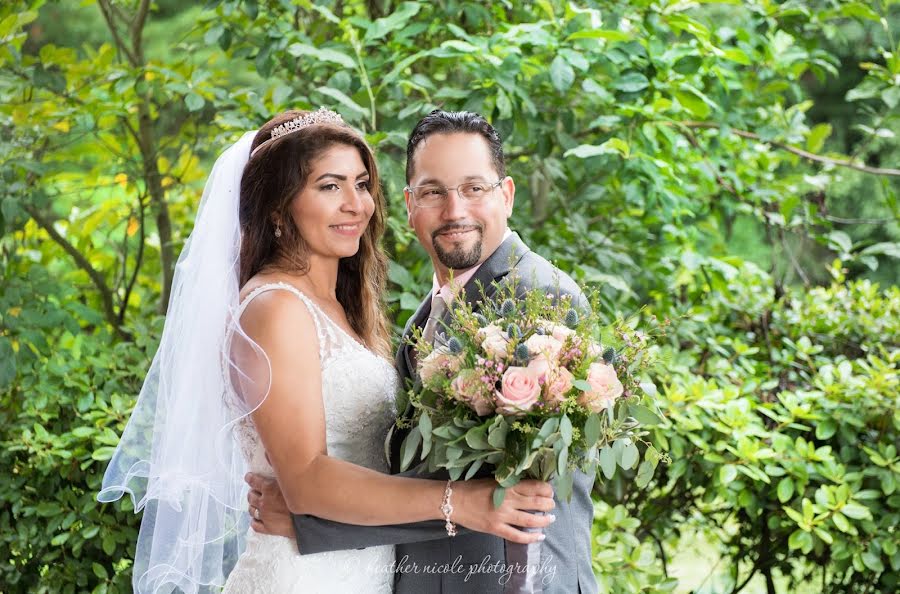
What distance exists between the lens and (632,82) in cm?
344

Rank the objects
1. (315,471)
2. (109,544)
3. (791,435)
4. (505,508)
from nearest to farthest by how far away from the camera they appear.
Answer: (505,508) < (315,471) < (109,544) < (791,435)

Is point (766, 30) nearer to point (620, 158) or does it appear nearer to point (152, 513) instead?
point (620, 158)

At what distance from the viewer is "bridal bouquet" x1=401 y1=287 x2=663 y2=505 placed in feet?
5.95

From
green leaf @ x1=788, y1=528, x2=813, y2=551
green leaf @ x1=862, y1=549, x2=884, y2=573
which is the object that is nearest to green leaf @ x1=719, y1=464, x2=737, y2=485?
green leaf @ x1=788, y1=528, x2=813, y2=551

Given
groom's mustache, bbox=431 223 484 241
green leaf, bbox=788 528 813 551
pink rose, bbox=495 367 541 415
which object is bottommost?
green leaf, bbox=788 528 813 551

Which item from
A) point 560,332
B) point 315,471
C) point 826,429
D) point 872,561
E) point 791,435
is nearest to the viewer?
point 560,332

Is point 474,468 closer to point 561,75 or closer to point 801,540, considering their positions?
point 561,75

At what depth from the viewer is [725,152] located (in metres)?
4.61

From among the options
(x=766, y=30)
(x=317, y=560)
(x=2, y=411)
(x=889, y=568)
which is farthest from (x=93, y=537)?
(x=766, y=30)

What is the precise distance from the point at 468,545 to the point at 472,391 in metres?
0.60

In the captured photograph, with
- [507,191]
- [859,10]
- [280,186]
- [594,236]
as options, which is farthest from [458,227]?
[859,10]

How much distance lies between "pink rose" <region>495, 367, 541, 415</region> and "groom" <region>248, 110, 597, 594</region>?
331mm

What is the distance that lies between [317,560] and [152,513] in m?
0.62

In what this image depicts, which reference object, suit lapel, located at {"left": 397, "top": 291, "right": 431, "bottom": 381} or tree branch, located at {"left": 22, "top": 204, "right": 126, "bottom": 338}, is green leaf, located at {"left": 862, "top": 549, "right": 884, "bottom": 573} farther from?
tree branch, located at {"left": 22, "top": 204, "right": 126, "bottom": 338}
